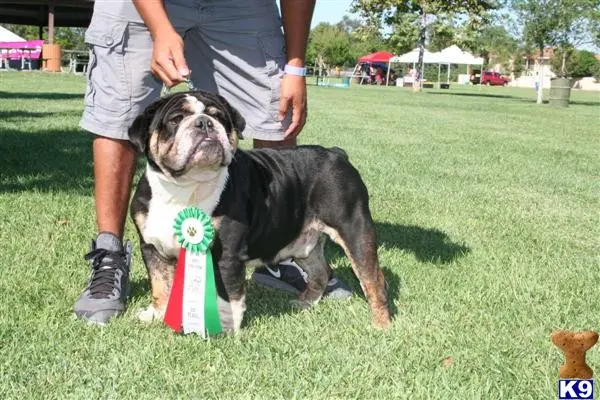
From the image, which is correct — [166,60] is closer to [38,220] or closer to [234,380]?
[234,380]

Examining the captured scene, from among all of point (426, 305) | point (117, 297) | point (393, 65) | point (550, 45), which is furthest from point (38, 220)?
point (393, 65)

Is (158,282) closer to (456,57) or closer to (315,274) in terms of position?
(315,274)

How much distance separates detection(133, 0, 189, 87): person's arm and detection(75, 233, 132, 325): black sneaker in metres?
1.07

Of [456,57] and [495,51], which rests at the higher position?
[495,51]

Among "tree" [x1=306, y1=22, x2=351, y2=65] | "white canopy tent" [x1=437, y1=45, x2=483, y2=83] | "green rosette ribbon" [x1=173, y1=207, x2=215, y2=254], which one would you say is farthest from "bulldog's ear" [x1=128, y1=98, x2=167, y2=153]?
"tree" [x1=306, y1=22, x2=351, y2=65]

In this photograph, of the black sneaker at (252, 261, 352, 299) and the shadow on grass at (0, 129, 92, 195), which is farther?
the shadow on grass at (0, 129, 92, 195)

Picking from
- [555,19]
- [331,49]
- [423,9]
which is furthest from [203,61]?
[331,49]

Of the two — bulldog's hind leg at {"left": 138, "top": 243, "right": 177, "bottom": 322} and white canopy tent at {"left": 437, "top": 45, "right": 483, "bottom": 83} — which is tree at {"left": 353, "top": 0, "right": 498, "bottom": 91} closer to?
white canopy tent at {"left": 437, "top": 45, "right": 483, "bottom": 83}

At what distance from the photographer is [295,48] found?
4145 mm

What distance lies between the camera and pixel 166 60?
11.2 ft

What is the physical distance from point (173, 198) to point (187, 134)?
0.38 metres

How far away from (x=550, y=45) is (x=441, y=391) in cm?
4100

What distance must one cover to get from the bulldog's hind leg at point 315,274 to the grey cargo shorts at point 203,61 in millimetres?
717

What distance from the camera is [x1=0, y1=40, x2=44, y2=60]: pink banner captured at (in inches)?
1856
